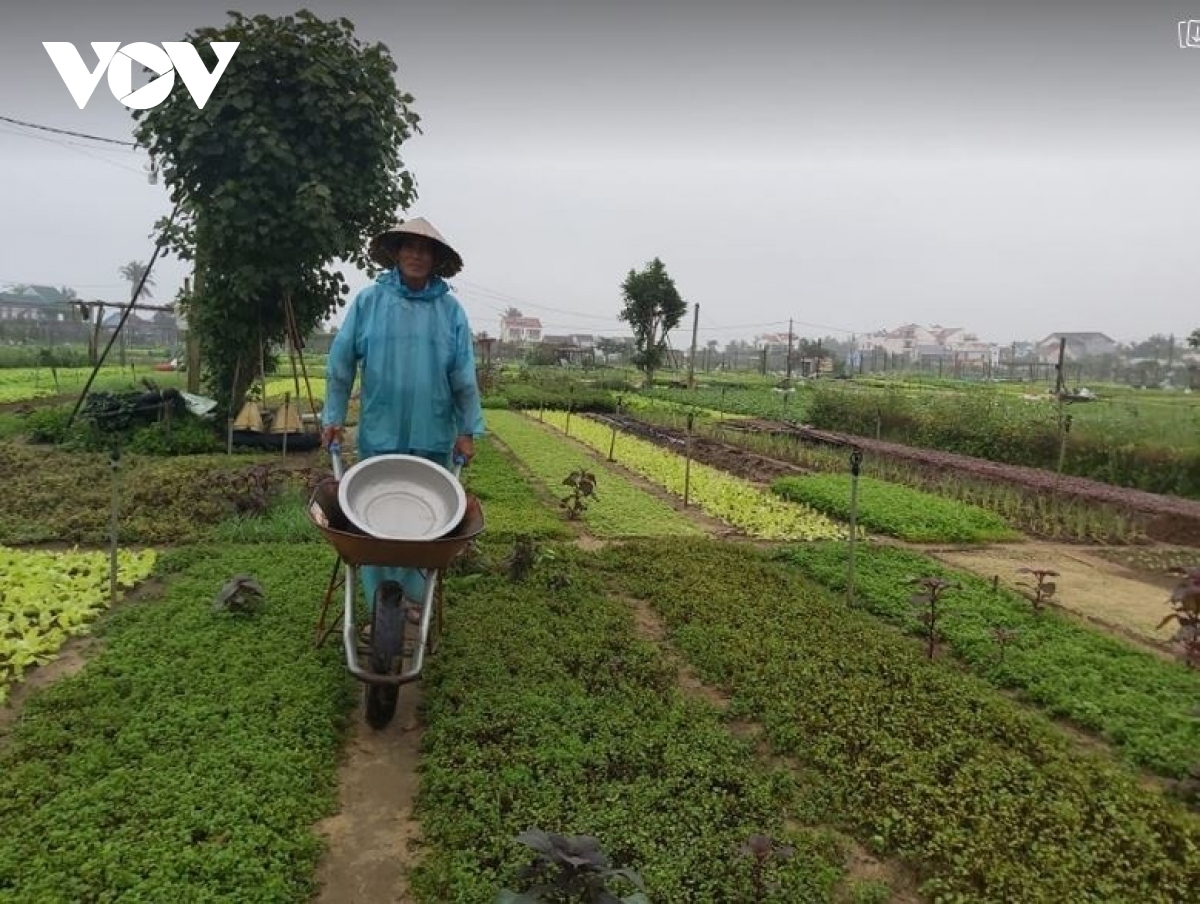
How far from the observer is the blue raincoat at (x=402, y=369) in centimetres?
448

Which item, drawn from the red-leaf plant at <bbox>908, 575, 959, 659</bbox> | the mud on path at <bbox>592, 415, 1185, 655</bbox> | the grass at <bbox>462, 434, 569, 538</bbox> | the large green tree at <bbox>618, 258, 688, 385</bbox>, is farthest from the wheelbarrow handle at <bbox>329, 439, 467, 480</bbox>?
the large green tree at <bbox>618, 258, 688, 385</bbox>

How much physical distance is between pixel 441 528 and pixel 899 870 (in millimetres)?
2502

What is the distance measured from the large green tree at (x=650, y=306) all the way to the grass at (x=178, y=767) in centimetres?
3259

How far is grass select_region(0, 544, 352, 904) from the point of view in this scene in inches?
103

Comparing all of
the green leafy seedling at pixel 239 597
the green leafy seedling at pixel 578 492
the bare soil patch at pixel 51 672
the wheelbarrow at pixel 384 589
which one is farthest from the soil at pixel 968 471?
the bare soil patch at pixel 51 672

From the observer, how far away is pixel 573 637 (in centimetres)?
500

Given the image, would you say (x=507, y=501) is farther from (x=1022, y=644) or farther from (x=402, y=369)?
(x=1022, y=644)

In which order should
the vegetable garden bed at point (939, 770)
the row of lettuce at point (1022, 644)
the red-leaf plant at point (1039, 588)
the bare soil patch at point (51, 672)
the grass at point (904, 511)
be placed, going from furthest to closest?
the grass at point (904, 511), the red-leaf plant at point (1039, 588), the row of lettuce at point (1022, 644), the bare soil patch at point (51, 672), the vegetable garden bed at point (939, 770)

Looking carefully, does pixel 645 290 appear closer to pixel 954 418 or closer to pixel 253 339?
pixel 954 418

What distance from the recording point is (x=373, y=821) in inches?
124

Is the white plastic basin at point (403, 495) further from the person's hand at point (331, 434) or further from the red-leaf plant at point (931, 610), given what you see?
the red-leaf plant at point (931, 610)

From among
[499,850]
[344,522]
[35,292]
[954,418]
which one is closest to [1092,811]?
[499,850]

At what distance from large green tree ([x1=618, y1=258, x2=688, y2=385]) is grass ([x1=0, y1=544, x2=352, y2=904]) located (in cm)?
3259

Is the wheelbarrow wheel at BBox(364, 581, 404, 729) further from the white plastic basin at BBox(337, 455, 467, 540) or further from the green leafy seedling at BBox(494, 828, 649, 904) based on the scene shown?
the green leafy seedling at BBox(494, 828, 649, 904)
